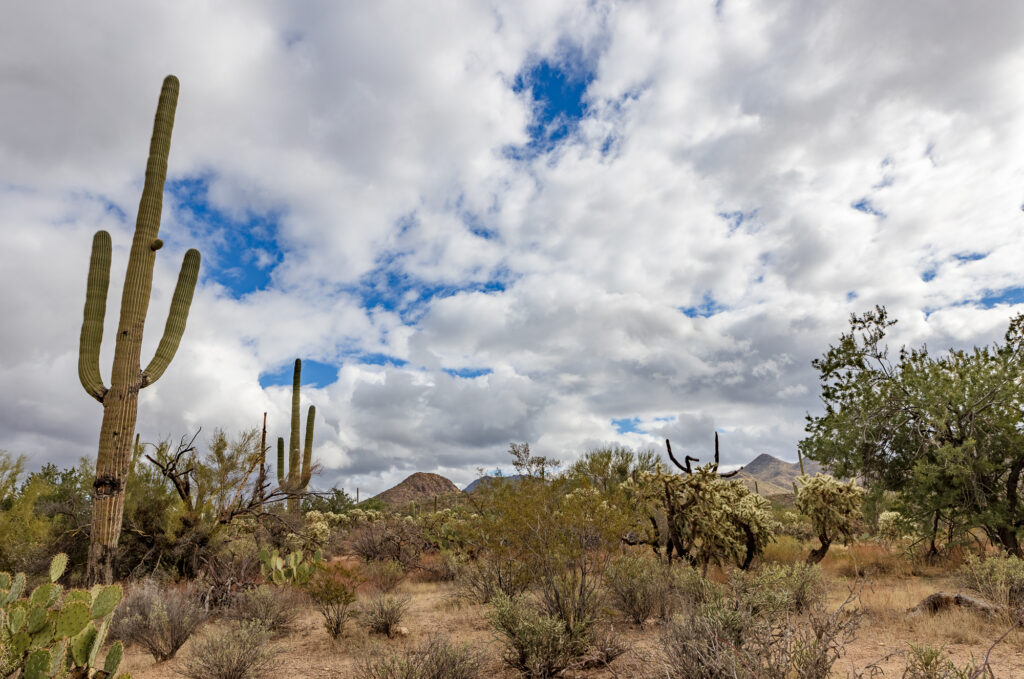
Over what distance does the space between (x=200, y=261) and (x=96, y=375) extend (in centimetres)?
356

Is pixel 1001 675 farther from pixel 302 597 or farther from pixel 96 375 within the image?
pixel 96 375

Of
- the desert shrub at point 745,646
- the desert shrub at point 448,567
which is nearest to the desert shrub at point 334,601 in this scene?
the desert shrub at point 448,567

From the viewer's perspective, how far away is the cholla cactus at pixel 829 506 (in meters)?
14.1

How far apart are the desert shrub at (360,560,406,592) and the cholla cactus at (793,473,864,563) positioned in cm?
1075

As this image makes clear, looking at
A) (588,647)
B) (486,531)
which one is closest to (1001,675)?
(588,647)

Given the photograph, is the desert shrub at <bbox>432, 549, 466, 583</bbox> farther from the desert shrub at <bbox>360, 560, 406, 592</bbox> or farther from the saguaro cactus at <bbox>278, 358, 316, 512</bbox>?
the saguaro cactus at <bbox>278, 358, 316, 512</bbox>

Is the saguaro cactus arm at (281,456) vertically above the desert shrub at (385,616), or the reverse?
the saguaro cactus arm at (281,456)

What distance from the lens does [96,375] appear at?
36.0 ft

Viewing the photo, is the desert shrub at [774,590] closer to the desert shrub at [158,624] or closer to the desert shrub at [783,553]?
the desert shrub at [783,553]

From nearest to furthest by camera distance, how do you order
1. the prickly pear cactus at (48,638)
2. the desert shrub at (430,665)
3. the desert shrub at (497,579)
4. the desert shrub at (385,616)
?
the prickly pear cactus at (48,638) → the desert shrub at (430,665) → the desert shrub at (385,616) → the desert shrub at (497,579)

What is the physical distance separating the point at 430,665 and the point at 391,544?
14.3 meters

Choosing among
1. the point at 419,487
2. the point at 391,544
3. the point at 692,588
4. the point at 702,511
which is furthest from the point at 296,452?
the point at 419,487

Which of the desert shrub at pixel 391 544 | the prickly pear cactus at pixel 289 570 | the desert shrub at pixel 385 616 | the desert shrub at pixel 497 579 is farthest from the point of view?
the desert shrub at pixel 391 544

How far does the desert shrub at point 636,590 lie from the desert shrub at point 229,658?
5106 millimetres
